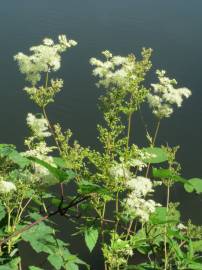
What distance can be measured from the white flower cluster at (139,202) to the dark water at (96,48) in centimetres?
632

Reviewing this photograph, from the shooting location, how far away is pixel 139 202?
2707 mm

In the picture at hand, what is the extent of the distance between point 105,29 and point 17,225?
59.7 feet

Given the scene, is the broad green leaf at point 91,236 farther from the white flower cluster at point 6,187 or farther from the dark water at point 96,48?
the dark water at point 96,48

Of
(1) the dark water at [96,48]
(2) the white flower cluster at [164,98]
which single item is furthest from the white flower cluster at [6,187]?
(1) the dark water at [96,48]

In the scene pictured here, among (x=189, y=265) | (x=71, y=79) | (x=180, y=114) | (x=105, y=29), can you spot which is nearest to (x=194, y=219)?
(x=180, y=114)

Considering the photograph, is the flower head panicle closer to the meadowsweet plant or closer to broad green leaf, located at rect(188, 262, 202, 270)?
the meadowsweet plant

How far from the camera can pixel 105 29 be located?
2058cm

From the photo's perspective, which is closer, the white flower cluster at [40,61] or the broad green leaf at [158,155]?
the broad green leaf at [158,155]

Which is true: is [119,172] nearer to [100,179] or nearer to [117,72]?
[100,179]

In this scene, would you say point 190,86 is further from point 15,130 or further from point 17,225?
point 17,225

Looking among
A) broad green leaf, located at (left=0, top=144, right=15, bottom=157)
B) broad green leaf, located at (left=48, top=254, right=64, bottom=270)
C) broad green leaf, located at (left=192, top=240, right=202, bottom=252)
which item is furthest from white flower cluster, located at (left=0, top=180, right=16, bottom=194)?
broad green leaf, located at (left=192, top=240, right=202, bottom=252)

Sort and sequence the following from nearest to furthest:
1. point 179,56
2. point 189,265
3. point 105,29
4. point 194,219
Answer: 1. point 189,265
2. point 194,219
3. point 179,56
4. point 105,29

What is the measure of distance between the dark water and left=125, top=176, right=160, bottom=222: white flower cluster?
6.32 metres

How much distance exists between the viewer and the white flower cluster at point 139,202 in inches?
105
